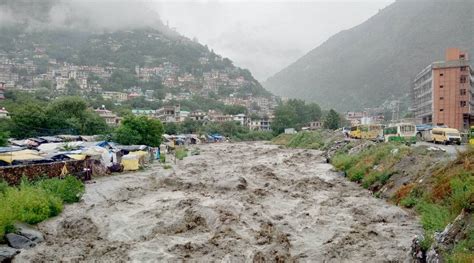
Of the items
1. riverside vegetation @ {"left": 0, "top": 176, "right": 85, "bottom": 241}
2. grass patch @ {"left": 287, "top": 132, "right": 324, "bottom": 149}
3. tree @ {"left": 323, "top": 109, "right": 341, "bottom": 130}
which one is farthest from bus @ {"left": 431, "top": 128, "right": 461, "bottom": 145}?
tree @ {"left": 323, "top": 109, "right": 341, "bottom": 130}

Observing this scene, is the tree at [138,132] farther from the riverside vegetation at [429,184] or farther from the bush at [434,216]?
the bush at [434,216]

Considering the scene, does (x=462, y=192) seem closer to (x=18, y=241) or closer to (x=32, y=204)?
(x=18, y=241)

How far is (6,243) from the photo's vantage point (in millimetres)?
11547

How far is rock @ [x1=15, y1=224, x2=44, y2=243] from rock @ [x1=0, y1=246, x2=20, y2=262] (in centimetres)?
98

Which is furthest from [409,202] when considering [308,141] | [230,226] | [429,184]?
[308,141]

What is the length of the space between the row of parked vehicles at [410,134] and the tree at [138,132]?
2424cm

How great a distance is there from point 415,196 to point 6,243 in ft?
49.1

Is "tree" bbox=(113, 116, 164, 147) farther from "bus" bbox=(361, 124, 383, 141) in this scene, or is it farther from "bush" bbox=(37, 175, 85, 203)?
"bus" bbox=(361, 124, 383, 141)

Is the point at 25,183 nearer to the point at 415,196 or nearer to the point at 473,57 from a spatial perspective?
the point at 415,196

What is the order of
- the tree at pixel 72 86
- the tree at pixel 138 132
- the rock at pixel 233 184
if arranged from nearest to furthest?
the rock at pixel 233 184, the tree at pixel 138 132, the tree at pixel 72 86

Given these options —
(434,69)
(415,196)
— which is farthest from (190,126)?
(415,196)

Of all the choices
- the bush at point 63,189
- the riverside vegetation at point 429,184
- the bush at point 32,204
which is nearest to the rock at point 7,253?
the bush at point 32,204

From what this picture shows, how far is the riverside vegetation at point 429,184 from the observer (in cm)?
864

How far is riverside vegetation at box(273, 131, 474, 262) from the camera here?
8.64 m
